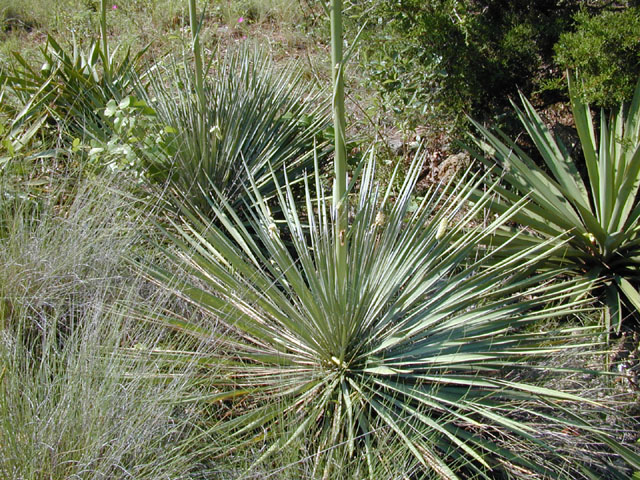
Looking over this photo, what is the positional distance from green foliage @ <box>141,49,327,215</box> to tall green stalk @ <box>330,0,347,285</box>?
1088 millimetres

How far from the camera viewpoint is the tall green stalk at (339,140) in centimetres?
238

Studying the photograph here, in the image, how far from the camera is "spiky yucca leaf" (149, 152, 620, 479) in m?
2.26

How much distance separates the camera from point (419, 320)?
2.57 meters

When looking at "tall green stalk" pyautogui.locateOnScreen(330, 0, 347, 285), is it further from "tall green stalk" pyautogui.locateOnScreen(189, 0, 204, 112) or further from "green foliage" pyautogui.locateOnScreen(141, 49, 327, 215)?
"tall green stalk" pyautogui.locateOnScreen(189, 0, 204, 112)

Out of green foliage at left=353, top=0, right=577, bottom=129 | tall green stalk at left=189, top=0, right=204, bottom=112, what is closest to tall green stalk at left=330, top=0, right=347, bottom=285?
tall green stalk at left=189, top=0, right=204, bottom=112

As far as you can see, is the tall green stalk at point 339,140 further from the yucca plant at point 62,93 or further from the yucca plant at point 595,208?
the yucca plant at point 62,93

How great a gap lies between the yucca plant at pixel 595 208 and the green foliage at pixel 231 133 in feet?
3.72

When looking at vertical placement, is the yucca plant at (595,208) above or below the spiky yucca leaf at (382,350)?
above

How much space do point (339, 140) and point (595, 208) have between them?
1984 mm

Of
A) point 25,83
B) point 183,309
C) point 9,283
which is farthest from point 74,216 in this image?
point 25,83

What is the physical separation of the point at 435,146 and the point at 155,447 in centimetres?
342

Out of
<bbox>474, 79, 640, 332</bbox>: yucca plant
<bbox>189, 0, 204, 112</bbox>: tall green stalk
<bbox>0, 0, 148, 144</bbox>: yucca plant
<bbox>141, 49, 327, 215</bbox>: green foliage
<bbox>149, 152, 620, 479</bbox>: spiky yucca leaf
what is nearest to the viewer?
<bbox>149, 152, 620, 479</bbox>: spiky yucca leaf

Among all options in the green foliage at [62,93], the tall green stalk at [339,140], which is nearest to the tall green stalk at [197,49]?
the green foliage at [62,93]

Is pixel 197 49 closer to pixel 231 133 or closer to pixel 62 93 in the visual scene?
pixel 231 133
